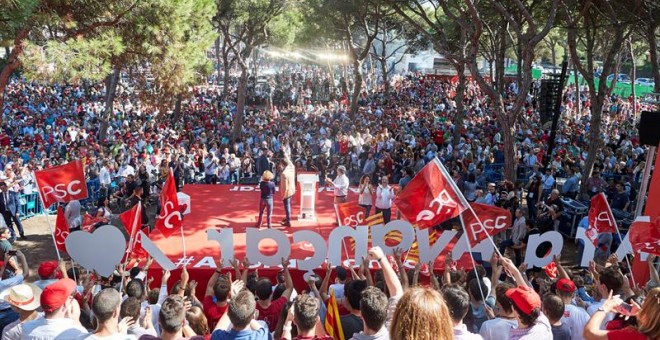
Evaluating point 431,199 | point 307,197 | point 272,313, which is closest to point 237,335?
point 272,313

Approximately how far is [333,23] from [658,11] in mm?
17759

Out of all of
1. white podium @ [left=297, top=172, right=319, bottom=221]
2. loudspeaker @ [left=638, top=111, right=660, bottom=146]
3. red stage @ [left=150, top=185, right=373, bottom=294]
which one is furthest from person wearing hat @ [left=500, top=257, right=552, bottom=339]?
white podium @ [left=297, top=172, right=319, bottom=221]

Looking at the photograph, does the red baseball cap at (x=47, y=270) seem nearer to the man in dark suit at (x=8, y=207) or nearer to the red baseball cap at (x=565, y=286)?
the red baseball cap at (x=565, y=286)

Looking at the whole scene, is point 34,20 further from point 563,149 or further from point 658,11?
point 563,149

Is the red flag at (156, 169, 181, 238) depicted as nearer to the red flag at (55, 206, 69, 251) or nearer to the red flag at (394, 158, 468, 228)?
the red flag at (55, 206, 69, 251)

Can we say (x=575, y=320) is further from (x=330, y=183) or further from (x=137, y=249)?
(x=330, y=183)

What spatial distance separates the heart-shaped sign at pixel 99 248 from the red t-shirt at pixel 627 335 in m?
5.17

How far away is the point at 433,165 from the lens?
722 centimetres

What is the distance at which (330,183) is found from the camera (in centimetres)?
1352

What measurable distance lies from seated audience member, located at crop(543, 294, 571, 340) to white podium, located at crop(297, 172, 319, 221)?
885 centimetres

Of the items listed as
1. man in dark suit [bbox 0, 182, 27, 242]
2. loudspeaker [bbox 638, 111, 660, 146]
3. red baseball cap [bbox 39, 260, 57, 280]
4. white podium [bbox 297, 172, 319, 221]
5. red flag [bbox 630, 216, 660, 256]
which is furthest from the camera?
white podium [bbox 297, 172, 319, 221]

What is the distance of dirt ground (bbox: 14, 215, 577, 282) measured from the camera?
458 inches

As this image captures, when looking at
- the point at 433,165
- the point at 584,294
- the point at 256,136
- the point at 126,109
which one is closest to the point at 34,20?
the point at 433,165

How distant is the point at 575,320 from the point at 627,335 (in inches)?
59.6
